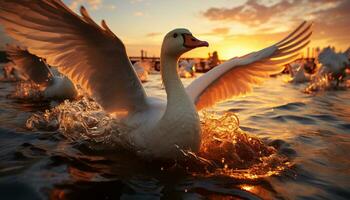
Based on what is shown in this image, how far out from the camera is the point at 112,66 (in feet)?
13.0

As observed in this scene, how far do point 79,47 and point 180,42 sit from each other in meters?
1.14

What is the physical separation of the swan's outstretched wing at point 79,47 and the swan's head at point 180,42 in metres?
0.52

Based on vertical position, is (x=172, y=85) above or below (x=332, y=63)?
below

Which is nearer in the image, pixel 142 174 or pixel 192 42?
pixel 142 174

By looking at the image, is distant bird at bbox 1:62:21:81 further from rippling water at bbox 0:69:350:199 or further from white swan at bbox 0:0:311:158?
white swan at bbox 0:0:311:158

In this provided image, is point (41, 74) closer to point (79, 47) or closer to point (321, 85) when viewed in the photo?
point (79, 47)

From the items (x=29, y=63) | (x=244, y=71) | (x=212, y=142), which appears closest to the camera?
(x=212, y=142)

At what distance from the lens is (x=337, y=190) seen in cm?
323

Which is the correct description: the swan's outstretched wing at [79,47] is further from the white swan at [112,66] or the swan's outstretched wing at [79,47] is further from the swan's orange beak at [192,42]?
the swan's orange beak at [192,42]

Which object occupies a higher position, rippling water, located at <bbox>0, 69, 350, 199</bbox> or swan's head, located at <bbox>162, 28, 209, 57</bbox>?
swan's head, located at <bbox>162, 28, 209, 57</bbox>

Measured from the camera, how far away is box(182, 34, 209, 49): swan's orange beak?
3.88 meters

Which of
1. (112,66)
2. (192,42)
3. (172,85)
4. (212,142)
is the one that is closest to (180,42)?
(192,42)

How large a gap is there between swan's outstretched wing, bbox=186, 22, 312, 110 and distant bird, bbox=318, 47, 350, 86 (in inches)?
452

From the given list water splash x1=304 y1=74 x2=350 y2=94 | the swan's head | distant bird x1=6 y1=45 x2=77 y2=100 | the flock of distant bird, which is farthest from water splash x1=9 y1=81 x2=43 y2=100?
the flock of distant bird
